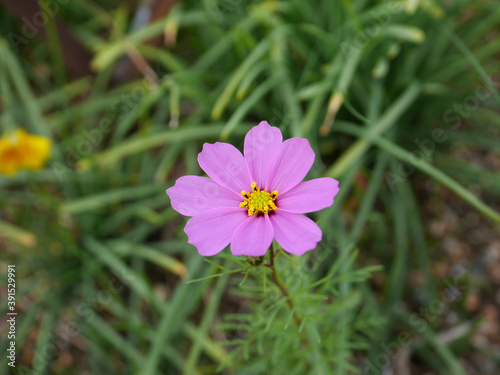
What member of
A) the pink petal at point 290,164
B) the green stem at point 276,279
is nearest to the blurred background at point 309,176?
the green stem at point 276,279

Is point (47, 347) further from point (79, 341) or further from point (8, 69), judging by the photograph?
point (8, 69)

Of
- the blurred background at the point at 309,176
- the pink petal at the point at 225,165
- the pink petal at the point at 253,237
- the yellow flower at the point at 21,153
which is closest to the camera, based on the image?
the pink petal at the point at 253,237

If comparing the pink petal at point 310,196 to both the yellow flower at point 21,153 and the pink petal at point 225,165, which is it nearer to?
the pink petal at point 225,165

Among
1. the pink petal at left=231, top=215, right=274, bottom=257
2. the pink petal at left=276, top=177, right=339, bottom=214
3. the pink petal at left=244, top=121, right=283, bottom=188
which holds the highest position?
the pink petal at left=244, top=121, right=283, bottom=188

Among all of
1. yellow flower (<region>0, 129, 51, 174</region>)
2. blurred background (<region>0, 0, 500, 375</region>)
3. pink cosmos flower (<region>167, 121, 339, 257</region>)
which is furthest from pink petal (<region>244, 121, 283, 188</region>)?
yellow flower (<region>0, 129, 51, 174</region>)

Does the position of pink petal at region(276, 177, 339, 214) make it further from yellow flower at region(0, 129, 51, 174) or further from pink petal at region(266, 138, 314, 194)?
yellow flower at region(0, 129, 51, 174)

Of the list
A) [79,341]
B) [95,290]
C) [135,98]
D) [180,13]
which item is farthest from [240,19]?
[79,341]
